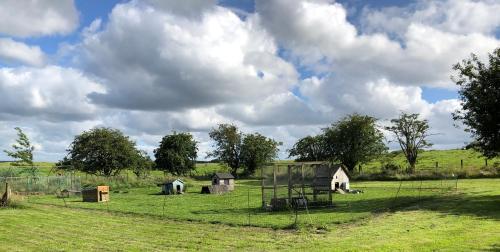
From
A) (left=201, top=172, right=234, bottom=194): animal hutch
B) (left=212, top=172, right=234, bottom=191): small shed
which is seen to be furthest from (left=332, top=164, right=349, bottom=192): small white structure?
(left=212, top=172, right=234, bottom=191): small shed

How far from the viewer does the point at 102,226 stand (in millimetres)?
24469

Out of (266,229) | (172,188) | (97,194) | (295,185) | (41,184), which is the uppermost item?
(295,185)

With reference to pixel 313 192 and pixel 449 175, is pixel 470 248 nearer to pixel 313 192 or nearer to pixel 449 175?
pixel 313 192

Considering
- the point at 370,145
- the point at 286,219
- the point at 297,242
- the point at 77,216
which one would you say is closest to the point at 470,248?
the point at 297,242

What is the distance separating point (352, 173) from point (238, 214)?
174 ft

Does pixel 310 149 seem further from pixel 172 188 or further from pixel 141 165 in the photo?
pixel 172 188

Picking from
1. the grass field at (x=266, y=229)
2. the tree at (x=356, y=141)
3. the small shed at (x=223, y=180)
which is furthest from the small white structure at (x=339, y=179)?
the tree at (x=356, y=141)

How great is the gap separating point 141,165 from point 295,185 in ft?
196

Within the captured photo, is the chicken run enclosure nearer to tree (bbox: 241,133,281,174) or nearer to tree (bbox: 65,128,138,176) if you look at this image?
tree (bbox: 65,128,138,176)

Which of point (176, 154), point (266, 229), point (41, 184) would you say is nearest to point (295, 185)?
point (266, 229)

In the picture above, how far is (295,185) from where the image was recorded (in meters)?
32.9

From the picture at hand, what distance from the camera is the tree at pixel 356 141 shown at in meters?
85.8

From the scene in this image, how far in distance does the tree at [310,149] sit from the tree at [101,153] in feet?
111

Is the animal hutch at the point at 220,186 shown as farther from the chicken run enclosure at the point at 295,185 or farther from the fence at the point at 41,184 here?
the chicken run enclosure at the point at 295,185
